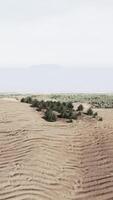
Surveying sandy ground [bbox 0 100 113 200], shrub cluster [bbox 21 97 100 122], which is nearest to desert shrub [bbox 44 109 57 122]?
shrub cluster [bbox 21 97 100 122]

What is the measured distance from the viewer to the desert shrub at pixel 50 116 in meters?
26.2

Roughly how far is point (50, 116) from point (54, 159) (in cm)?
559

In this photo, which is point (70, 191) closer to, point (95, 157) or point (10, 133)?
point (95, 157)

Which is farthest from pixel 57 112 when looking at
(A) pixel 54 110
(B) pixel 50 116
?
(B) pixel 50 116

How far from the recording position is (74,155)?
21734 mm

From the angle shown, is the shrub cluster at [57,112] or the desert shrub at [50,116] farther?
the shrub cluster at [57,112]

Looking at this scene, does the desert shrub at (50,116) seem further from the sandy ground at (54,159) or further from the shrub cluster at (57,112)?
the sandy ground at (54,159)

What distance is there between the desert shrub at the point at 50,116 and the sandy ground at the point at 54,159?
0.38 meters

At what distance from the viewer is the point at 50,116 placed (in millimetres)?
26250

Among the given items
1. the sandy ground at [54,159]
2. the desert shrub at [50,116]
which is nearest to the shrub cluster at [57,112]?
the desert shrub at [50,116]

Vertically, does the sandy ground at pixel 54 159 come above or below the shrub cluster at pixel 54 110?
below

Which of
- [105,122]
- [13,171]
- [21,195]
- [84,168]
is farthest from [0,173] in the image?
[105,122]

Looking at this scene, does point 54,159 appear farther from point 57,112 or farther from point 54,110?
point 54,110

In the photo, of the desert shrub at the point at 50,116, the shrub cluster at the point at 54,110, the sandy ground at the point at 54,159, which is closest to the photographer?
the sandy ground at the point at 54,159
